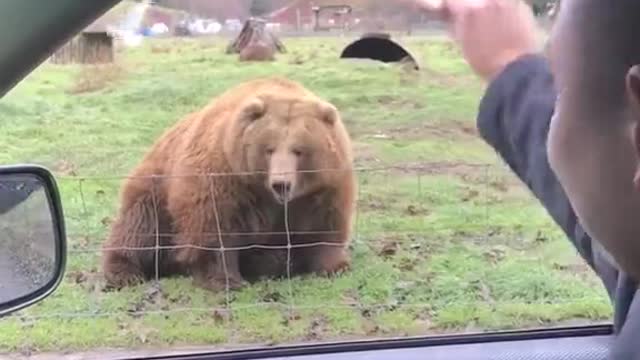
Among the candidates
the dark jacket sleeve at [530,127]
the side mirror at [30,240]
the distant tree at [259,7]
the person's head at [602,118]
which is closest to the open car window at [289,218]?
the distant tree at [259,7]

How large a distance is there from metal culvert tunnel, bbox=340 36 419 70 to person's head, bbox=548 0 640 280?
0.84m

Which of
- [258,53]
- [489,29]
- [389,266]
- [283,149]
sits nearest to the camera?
[489,29]

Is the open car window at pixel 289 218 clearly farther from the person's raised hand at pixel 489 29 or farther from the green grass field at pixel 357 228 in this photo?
the person's raised hand at pixel 489 29

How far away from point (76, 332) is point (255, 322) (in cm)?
28

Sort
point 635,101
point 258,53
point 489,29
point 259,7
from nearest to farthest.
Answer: point 635,101
point 489,29
point 259,7
point 258,53

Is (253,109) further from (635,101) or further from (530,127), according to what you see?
(635,101)

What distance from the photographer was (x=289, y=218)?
2.09 meters

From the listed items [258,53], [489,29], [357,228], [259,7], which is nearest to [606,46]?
[489,29]

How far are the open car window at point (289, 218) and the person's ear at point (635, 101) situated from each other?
1011 mm

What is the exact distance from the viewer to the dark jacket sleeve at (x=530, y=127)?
1.09 meters

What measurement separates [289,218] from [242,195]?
95 mm

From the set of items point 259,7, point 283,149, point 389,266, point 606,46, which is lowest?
point 389,266

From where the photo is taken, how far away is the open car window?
180 cm

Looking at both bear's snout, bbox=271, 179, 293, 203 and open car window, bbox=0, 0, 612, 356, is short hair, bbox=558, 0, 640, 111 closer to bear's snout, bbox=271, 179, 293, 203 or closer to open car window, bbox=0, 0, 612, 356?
open car window, bbox=0, 0, 612, 356
